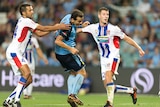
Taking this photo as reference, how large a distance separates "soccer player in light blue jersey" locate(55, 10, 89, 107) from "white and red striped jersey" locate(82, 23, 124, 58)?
0.56 m

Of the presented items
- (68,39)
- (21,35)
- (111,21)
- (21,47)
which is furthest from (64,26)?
(111,21)

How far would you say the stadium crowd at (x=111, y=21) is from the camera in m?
23.1

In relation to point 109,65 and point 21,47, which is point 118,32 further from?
point 21,47

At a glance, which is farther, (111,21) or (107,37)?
(111,21)

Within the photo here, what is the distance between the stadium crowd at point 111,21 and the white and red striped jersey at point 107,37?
25.9 feet

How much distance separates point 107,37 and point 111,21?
393 inches

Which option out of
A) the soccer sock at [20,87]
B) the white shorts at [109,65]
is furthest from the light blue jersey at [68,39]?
the soccer sock at [20,87]

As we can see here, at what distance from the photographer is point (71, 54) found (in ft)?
Answer: 47.4

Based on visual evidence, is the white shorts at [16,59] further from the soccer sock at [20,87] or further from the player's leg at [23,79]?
the soccer sock at [20,87]

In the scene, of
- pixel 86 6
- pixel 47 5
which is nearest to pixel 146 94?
pixel 86 6

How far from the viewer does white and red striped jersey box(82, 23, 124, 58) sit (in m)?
14.5

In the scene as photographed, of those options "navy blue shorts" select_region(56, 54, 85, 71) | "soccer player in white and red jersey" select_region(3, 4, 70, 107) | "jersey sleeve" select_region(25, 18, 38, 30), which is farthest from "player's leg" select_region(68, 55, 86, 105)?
"jersey sleeve" select_region(25, 18, 38, 30)

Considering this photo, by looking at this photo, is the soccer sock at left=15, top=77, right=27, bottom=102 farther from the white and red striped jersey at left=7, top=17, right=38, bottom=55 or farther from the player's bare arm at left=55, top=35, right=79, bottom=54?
the player's bare arm at left=55, top=35, right=79, bottom=54

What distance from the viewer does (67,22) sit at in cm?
1410
